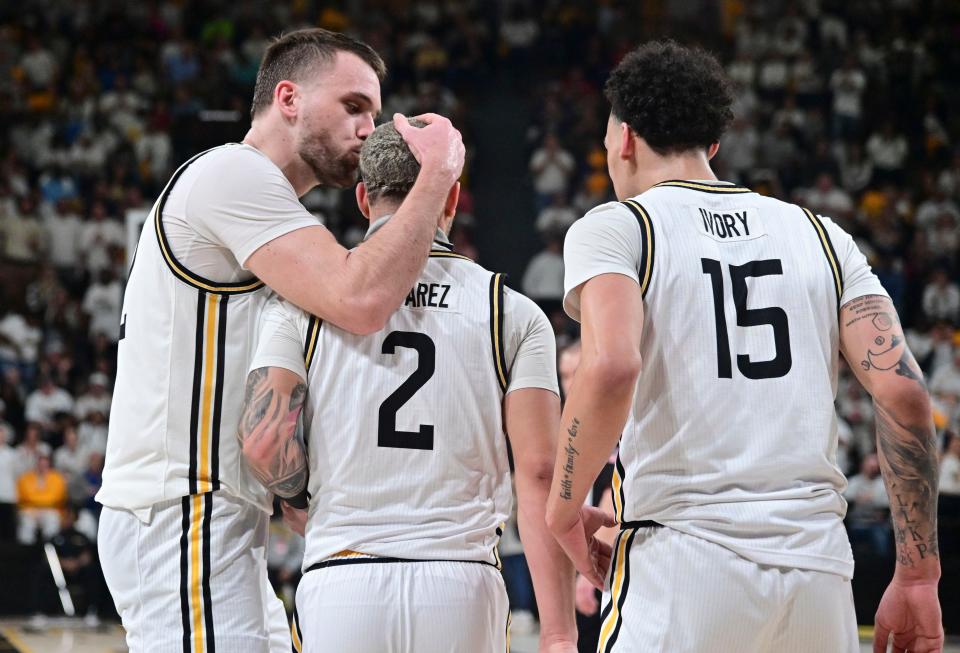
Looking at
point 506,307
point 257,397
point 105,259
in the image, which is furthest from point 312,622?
point 105,259

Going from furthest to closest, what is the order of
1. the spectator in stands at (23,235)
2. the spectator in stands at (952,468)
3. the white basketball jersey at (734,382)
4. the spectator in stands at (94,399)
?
the spectator in stands at (23,235)
the spectator in stands at (94,399)
the spectator in stands at (952,468)
the white basketball jersey at (734,382)

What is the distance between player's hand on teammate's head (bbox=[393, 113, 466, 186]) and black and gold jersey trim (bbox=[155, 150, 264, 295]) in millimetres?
642

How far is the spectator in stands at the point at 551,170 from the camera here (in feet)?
66.9

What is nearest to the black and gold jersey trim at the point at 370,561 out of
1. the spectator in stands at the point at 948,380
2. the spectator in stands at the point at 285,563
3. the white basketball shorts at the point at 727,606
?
the white basketball shorts at the point at 727,606

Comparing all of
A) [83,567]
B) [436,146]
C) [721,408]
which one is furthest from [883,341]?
[83,567]

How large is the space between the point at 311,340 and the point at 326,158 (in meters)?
0.76

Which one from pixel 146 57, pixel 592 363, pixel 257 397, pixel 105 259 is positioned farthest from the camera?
pixel 146 57

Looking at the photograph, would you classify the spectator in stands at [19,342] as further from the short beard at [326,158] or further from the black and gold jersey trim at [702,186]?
the black and gold jersey trim at [702,186]

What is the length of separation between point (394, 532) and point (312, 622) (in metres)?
0.33

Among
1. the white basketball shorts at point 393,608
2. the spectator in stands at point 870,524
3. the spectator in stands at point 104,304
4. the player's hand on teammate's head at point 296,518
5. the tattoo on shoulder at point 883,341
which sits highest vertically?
the spectator in stands at point 104,304

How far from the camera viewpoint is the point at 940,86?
70.7ft

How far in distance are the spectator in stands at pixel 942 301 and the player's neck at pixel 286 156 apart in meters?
15.3

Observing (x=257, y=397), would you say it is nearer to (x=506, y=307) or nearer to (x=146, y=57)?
(x=506, y=307)

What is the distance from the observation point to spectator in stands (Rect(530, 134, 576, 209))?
2039 centimetres
